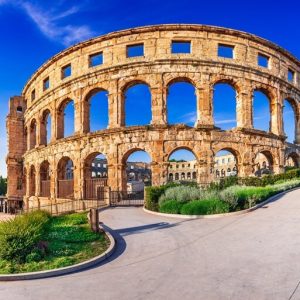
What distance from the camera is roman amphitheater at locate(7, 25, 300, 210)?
2192 centimetres

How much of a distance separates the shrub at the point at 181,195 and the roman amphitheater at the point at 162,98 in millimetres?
5985

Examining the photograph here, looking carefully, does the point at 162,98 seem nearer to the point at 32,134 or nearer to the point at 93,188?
the point at 93,188

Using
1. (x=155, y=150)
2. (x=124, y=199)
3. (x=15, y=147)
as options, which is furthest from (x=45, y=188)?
(x=155, y=150)

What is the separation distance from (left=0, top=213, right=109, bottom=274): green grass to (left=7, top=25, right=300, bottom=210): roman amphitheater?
12127 millimetres

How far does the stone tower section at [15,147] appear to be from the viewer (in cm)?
3531

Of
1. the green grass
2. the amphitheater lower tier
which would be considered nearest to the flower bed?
the green grass

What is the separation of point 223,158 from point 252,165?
4534cm

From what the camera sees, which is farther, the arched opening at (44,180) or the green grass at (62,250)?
the arched opening at (44,180)

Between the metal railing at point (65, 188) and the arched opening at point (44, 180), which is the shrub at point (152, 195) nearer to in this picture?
the metal railing at point (65, 188)

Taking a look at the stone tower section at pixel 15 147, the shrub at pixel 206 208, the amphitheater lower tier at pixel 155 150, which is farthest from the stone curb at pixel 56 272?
the stone tower section at pixel 15 147

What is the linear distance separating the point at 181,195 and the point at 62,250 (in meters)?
7.90

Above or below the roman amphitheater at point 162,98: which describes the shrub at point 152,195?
below

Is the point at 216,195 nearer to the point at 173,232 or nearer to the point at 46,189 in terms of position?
the point at 173,232

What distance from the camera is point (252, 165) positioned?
23109mm
